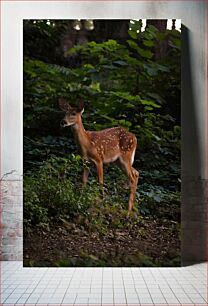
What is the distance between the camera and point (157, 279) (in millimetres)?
4652

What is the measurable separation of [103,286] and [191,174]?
1.51 m

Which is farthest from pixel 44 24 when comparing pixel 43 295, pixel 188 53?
pixel 43 295

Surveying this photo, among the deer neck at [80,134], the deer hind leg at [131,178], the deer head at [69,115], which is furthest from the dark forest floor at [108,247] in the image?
the deer head at [69,115]

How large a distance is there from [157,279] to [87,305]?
3.27ft

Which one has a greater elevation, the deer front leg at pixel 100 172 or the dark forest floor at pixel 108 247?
the deer front leg at pixel 100 172

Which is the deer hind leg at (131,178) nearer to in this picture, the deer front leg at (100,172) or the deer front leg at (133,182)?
the deer front leg at (133,182)

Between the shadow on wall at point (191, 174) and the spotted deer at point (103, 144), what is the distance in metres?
0.52

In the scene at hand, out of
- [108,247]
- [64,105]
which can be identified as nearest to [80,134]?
[64,105]

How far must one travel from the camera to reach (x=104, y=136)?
5.21 m

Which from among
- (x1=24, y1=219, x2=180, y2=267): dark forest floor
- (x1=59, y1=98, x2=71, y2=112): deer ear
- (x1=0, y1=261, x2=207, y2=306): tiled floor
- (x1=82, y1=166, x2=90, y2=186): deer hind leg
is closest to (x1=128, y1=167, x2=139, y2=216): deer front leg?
(x1=24, y1=219, x2=180, y2=267): dark forest floor

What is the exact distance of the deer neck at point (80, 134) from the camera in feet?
16.9

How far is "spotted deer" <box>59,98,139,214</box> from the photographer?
5160 millimetres

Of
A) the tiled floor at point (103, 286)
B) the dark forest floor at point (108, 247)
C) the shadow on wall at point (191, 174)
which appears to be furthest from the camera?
the shadow on wall at point (191, 174)

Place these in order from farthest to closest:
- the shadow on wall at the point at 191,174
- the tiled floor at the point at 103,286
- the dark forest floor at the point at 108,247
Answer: the shadow on wall at the point at 191,174
the dark forest floor at the point at 108,247
the tiled floor at the point at 103,286
